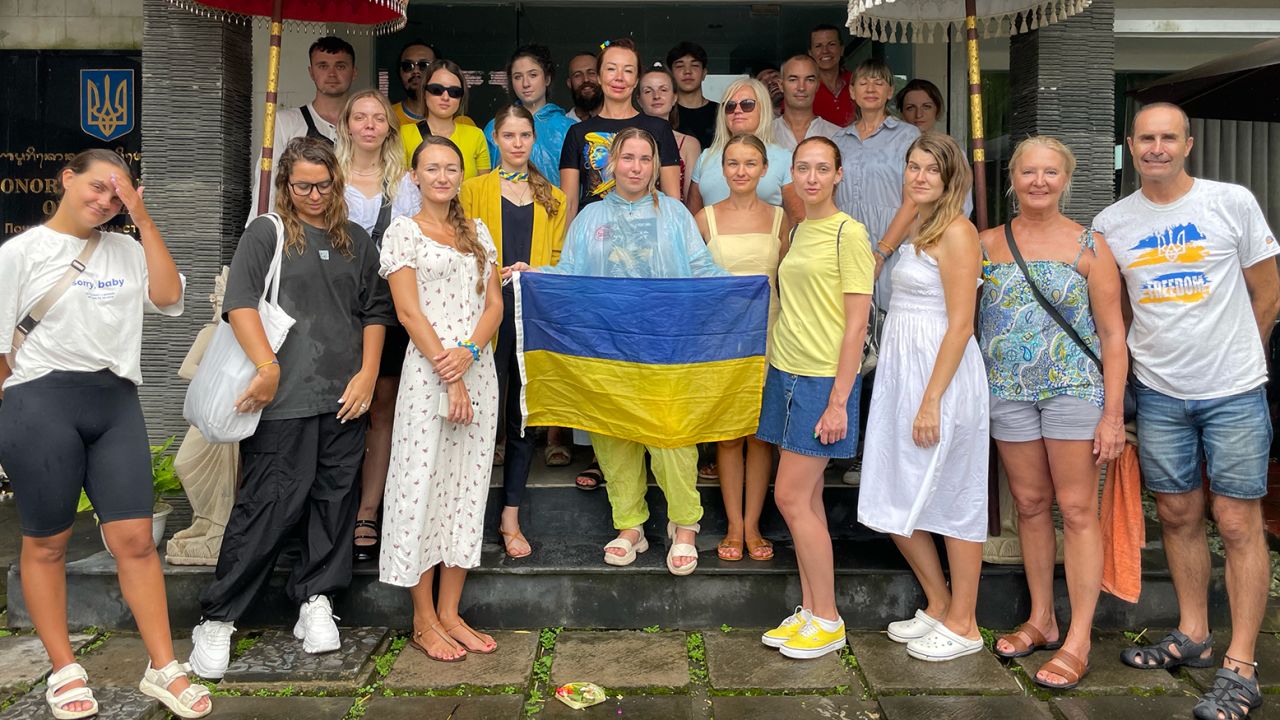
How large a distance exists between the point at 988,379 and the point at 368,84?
5.35 metres

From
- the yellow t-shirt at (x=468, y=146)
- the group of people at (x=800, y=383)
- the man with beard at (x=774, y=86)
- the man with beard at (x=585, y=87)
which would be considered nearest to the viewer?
the group of people at (x=800, y=383)

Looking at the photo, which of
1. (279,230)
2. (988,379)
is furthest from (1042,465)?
(279,230)

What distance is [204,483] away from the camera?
4.37 m

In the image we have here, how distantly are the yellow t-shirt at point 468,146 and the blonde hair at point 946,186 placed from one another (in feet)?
7.19

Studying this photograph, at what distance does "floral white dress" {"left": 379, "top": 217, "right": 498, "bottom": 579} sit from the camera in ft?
12.7

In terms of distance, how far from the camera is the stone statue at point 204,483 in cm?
432

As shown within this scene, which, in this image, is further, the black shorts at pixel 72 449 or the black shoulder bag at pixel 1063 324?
the black shoulder bag at pixel 1063 324

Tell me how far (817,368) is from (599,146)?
158cm

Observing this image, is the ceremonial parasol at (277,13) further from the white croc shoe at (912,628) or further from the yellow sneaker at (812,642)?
the white croc shoe at (912,628)

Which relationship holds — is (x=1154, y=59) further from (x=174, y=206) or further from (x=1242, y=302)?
(x=174, y=206)

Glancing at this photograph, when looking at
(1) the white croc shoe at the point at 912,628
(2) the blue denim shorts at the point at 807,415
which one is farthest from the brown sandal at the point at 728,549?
(1) the white croc shoe at the point at 912,628

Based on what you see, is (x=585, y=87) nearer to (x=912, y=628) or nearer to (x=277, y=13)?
(x=277, y=13)

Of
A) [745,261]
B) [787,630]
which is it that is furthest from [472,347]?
[787,630]

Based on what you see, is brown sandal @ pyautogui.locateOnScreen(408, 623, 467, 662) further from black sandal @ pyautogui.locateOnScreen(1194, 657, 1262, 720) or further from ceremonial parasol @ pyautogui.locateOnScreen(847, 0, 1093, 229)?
ceremonial parasol @ pyautogui.locateOnScreen(847, 0, 1093, 229)
